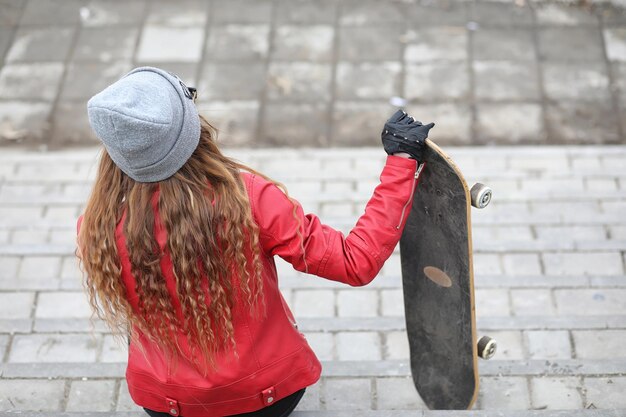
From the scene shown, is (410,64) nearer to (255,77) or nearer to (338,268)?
(255,77)

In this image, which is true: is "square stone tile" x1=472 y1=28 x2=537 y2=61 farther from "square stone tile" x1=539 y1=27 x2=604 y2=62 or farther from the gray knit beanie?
the gray knit beanie

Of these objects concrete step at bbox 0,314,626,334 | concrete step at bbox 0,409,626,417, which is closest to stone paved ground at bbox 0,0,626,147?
concrete step at bbox 0,314,626,334

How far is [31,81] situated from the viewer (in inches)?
262

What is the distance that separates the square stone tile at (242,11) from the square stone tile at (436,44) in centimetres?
129

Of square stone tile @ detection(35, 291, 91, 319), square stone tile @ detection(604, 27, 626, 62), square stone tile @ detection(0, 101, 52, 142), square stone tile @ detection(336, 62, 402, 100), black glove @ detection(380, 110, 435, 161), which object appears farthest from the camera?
square stone tile @ detection(604, 27, 626, 62)

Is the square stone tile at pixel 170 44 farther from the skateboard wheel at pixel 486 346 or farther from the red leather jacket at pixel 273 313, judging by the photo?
the red leather jacket at pixel 273 313

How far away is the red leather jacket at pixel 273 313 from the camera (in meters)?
2.37

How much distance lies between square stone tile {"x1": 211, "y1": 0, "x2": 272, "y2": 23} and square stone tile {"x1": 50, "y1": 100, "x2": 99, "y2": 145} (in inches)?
58.0

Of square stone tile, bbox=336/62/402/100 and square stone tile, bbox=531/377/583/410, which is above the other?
square stone tile, bbox=531/377/583/410

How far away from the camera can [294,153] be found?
18.6ft

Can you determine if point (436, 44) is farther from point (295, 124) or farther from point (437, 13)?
point (295, 124)

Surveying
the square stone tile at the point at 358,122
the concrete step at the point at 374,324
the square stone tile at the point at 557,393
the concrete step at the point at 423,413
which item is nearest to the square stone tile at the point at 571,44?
the square stone tile at the point at 358,122

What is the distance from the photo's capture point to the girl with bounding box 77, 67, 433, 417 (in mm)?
2199

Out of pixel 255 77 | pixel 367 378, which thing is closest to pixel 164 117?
pixel 367 378
